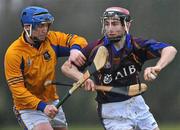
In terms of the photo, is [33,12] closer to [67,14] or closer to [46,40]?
[46,40]

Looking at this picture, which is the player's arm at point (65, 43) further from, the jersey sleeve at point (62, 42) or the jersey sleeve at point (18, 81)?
the jersey sleeve at point (18, 81)

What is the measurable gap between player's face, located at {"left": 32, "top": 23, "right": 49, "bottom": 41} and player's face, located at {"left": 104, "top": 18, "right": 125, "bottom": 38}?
0.66 metres

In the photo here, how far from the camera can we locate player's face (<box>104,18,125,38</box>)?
6.04 m

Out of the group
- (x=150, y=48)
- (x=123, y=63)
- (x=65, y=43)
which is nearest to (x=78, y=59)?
(x=123, y=63)

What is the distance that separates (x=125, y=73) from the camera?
20.0ft

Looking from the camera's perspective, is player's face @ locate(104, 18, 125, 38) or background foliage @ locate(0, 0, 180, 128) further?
background foliage @ locate(0, 0, 180, 128)

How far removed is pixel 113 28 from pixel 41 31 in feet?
2.41

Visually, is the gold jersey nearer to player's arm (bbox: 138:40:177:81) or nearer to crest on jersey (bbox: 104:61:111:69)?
crest on jersey (bbox: 104:61:111:69)

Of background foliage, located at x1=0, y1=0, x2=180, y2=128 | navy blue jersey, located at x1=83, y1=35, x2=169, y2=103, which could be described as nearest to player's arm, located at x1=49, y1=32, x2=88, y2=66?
navy blue jersey, located at x1=83, y1=35, x2=169, y2=103

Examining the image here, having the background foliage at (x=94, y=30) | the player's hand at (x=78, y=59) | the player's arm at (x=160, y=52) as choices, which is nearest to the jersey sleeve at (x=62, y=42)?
the player's hand at (x=78, y=59)

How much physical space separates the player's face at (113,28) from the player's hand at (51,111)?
77cm

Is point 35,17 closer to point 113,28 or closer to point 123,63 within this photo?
point 113,28

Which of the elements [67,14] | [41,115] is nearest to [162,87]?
[67,14]

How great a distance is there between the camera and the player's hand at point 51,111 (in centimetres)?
628
